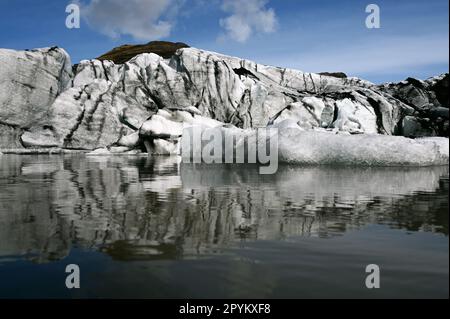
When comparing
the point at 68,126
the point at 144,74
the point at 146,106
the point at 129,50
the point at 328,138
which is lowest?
the point at 328,138

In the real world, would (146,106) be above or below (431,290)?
above

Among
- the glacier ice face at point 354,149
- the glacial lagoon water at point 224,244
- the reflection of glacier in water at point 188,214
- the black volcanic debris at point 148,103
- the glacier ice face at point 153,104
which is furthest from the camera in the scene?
the black volcanic debris at point 148,103

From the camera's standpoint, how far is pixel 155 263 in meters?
2.11

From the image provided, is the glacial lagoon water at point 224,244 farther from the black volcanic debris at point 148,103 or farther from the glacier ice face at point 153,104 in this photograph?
the black volcanic debris at point 148,103

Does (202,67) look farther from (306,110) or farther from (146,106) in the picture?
(306,110)

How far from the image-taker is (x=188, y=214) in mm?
3447

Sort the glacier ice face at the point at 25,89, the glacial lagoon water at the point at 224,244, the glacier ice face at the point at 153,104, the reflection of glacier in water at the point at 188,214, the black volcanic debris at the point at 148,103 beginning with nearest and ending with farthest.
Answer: the glacial lagoon water at the point at 224,244 → the reflection of glacier in water at the point at 188,214 → the glacier ice face at the point at 153,104 → the black volcanic debris at the point at 148,103 → the glacier ice face at the point at 25,89

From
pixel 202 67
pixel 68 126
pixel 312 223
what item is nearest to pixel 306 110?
pixel 202 67

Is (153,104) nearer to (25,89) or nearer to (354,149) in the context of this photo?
(25,89)

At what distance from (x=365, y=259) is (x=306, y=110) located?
65.0 ft

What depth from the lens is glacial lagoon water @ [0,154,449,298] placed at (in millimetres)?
1785

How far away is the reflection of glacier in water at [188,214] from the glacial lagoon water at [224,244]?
11mm

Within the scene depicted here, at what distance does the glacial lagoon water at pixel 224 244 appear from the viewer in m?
1.79

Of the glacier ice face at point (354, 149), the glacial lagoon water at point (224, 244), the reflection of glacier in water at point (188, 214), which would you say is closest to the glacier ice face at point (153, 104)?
the glacier ice face at point (354, 149)
